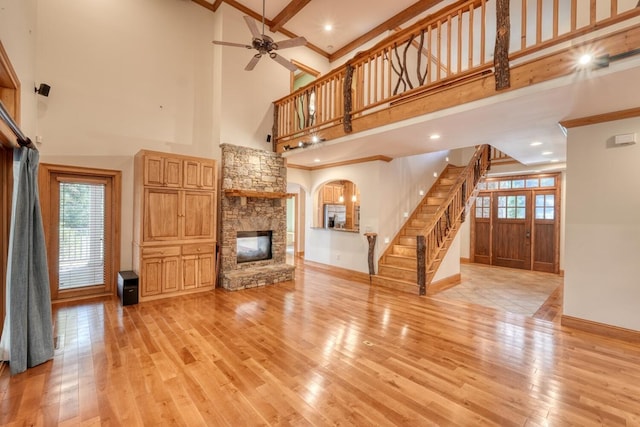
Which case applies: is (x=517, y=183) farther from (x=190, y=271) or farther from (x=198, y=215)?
(x=190, y=271)

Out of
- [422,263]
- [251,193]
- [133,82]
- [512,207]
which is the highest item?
[133,82]

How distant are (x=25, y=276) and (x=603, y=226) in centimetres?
626

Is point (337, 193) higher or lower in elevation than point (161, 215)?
higher

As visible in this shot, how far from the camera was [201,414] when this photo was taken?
206 centimetres

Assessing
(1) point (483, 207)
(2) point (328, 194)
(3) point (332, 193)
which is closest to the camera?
(1) point (483, 207)

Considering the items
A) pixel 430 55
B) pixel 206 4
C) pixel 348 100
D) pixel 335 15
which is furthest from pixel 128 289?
pixel 335 15

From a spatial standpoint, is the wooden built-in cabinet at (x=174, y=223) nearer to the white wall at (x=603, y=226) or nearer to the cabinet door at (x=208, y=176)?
the cabinet door at (x=208, y=176)

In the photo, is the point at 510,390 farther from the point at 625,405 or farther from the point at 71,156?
the point at 71,156

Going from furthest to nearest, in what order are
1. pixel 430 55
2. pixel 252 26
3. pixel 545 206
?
pixel 545 206
pixel 252 26
pixel 430 55

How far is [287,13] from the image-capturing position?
19.7 feet

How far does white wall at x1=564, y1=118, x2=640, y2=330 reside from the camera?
3.33m

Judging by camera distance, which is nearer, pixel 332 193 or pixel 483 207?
pixel 483 207

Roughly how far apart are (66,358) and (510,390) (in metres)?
4.12

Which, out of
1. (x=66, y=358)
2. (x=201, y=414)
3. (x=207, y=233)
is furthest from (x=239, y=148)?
(x=201, y=414)
